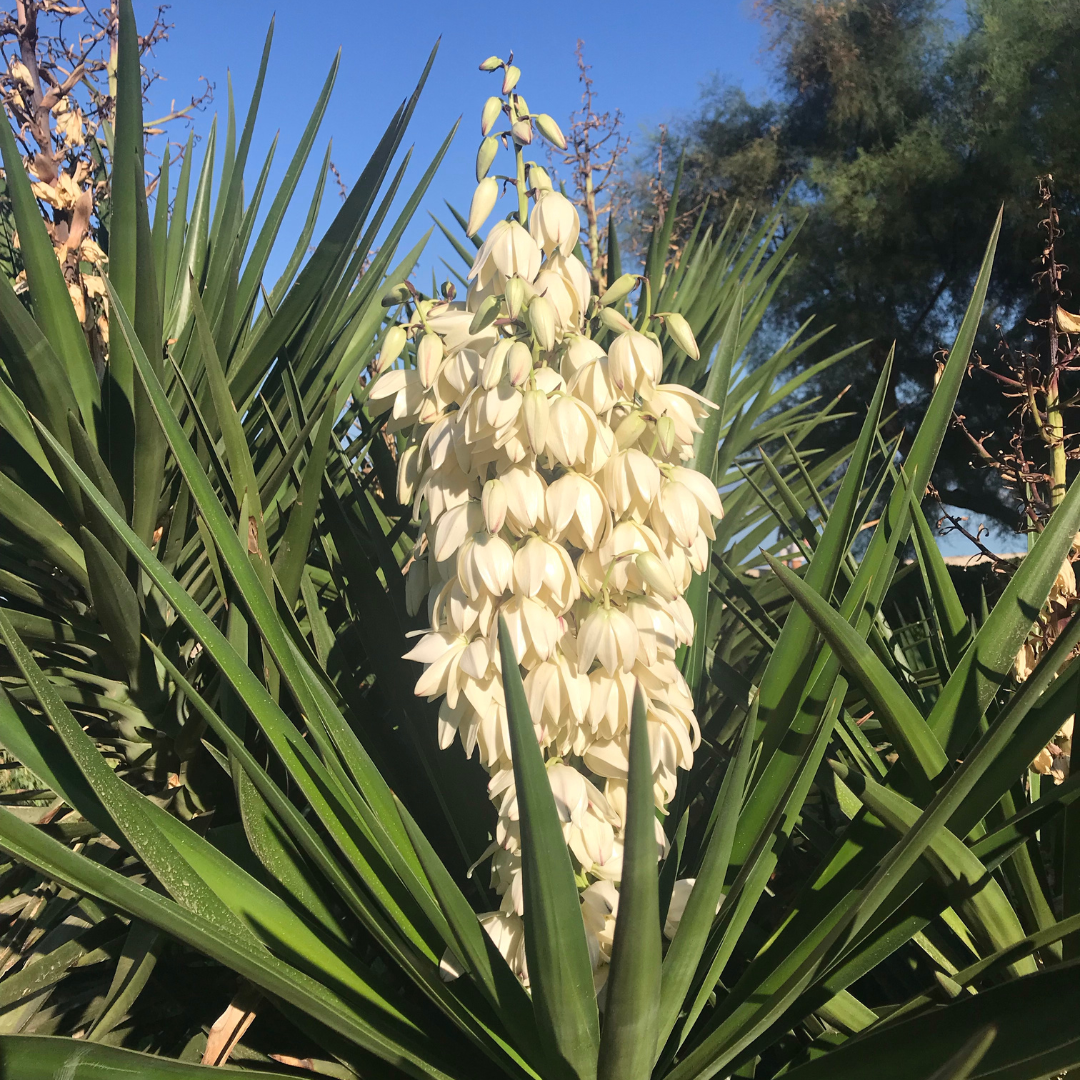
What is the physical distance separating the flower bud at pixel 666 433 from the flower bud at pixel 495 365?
138 mm

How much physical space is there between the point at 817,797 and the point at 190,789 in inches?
36.2

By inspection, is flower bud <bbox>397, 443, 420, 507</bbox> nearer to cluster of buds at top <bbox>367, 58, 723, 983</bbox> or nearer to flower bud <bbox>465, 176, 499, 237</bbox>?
cluster of buds at top <bbox>367, 58, 723, 983</bbox>

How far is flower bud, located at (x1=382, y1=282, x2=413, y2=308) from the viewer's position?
31.4 inches

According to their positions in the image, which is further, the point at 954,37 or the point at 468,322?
the point at 954,37

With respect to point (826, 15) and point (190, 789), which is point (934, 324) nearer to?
point (826, 15)

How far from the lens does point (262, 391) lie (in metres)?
1.24

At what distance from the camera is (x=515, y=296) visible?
69 centimetres

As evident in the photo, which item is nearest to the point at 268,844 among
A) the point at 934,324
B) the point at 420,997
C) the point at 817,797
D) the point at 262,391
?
the point at 420,997

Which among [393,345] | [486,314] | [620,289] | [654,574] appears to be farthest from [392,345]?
[654,574]

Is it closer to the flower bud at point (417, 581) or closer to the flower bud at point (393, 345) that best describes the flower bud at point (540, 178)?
the flower bud at point (393, 345)

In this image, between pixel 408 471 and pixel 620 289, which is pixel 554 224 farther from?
pixel 408 471

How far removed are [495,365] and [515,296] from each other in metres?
0.06

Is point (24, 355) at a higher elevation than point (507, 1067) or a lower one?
higher

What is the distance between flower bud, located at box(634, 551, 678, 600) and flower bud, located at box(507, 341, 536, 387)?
168mm
